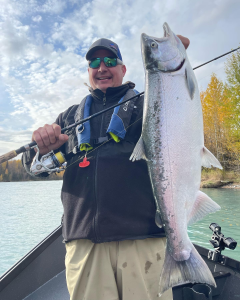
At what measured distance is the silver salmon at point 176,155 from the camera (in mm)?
1660

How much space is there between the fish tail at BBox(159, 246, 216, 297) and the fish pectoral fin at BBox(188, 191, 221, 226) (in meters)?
0.26

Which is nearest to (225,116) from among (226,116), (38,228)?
(226,116)

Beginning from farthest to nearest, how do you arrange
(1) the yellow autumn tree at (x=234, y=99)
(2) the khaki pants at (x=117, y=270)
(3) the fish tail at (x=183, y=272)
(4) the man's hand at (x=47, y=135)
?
(1) the yellow autumn tree at (x=234, y=99) < (4) the man's hand at (x=47, y=135) < (2) the khaki pants at (x=117, y=270) < (3) the fish tail at (x=183, y=272)

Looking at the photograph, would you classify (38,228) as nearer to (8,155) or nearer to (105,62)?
(8,155)

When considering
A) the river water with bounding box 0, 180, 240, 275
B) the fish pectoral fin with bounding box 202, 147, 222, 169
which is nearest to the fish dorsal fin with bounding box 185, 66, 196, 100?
the fish pectoral fin with bounding box 202, 147, 222, 169

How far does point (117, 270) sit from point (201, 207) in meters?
0.89

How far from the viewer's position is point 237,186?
21.9 m

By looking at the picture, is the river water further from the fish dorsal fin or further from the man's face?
the fish dorsal fin

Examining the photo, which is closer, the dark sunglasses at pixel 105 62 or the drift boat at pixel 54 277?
the dark sunglasses at pixel 105 62

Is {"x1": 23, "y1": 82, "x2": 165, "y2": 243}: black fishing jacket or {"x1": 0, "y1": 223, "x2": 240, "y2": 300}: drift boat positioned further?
{"x1": 0, "y1": 223, "x2": 240, "y2": 300}: drift boat

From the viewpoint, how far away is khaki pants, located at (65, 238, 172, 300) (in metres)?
1.86

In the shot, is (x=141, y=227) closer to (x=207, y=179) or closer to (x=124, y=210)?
(x=124, y=210)

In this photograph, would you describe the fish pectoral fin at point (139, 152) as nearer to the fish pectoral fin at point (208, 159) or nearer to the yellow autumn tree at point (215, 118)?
the fish pectoral fin at point (208, 159)

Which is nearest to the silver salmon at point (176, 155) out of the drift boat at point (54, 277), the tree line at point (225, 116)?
the drift boat at point (54, 277)
